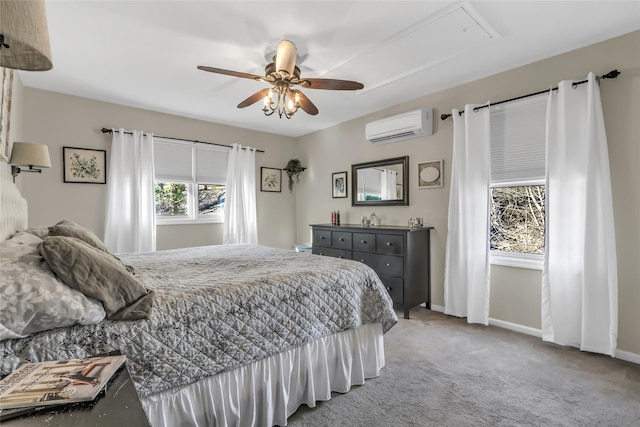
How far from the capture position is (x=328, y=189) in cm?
513

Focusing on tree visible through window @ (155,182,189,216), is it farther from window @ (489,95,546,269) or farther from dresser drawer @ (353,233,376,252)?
window @ (489,95,546,269)

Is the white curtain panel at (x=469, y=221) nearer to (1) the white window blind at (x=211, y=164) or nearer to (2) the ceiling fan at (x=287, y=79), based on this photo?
(2) the ceiling fan at (x=287, y=79)

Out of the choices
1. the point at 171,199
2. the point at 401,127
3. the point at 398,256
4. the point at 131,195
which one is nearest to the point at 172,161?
the point at 171,199

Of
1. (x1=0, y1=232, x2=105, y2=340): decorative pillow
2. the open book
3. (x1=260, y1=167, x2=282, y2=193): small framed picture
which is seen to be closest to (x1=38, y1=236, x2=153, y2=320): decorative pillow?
(x1=0, y1=232, x2=105, y2=340): decorative pillow

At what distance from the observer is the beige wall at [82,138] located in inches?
135

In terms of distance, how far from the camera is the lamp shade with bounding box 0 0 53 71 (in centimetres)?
67

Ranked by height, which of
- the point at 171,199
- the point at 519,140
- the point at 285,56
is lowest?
the point at 171,199

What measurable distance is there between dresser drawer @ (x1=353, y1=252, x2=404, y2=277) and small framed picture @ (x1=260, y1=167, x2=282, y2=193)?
2.20m

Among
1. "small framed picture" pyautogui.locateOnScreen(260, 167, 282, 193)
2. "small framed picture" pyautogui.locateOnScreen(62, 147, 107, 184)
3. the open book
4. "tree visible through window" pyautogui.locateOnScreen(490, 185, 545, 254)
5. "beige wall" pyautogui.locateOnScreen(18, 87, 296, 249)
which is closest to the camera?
the open book

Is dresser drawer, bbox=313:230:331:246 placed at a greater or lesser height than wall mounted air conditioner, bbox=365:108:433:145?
lesser

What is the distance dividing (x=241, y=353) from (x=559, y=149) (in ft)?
9.72

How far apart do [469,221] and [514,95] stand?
4.25ft

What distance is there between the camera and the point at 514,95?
306 centimetres

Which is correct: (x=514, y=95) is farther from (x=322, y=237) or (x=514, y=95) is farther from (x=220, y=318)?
(x=220, y=318)
